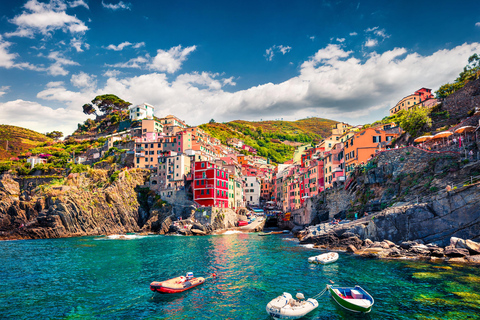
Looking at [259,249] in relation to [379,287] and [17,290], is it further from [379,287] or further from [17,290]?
[17,290]

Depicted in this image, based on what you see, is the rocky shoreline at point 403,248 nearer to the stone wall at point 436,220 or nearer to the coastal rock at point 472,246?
the coastal rock at point 472,246

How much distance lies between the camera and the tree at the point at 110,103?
446ft

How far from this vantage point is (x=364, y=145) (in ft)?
184

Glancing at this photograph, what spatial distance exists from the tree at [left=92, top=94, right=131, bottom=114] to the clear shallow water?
351ft

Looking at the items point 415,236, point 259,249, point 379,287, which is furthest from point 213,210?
point 379,287

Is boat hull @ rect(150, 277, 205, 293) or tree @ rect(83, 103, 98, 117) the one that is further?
tree @ rect(83, 103, 98, 117)

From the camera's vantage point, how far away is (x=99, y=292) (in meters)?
24.1

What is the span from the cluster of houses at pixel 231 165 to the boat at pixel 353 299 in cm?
3865

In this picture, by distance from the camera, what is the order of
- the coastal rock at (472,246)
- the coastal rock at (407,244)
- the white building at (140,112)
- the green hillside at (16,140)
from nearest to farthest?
the coastal rock at (472,246)
the coastal rock at (407,244)
the white building at (140,112)
the green hillside at (16,140)

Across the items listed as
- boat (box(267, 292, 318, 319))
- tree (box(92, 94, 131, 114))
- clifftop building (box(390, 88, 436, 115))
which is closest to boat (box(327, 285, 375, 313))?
boat (box(267, 292, 318, 319))

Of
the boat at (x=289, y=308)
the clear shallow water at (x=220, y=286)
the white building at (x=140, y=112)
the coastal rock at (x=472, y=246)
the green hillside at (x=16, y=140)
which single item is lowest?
the clear shallow water at (x=220, y=286)

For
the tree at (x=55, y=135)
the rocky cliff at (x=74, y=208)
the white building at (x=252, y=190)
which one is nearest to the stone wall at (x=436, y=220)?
the rocky cliff at (x=74, y=208)

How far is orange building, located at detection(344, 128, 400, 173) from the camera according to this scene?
2192 inches

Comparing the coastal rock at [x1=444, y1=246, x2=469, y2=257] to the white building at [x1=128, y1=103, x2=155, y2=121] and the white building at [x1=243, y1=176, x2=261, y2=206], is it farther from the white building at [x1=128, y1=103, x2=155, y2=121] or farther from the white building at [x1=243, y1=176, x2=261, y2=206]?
the white building at [x1=128, y1=103, x2=155, y2=121]
